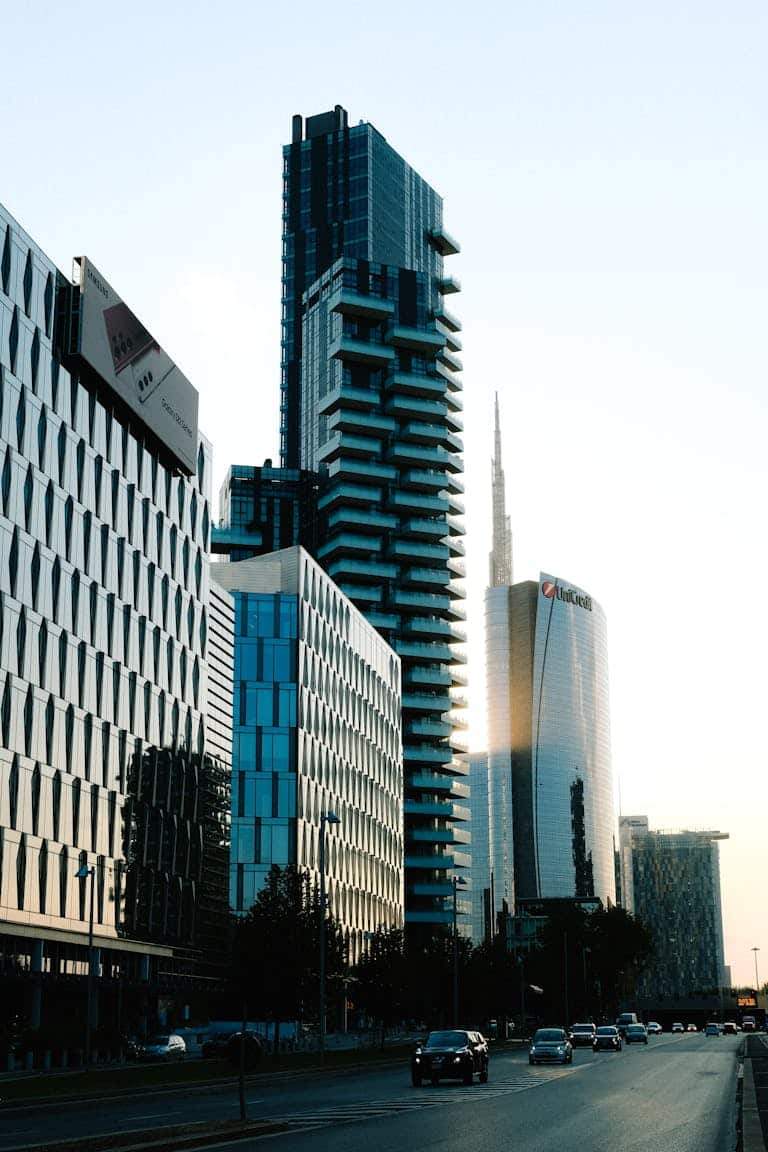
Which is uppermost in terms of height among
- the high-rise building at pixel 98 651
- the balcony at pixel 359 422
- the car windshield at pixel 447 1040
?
the balcony at pixel 359 422

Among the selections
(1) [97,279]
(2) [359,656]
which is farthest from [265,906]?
(2) [359,656]

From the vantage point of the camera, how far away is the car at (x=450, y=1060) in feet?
153

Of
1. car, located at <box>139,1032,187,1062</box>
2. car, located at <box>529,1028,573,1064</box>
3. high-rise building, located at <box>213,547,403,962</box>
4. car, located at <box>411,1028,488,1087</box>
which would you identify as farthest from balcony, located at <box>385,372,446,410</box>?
car, located at <box>411,1028,488,1087</box>

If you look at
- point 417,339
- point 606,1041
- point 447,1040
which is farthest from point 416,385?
point 447,1040

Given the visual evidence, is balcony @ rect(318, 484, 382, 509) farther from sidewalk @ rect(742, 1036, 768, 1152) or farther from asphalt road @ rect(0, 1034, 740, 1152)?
asphalt road @ rect(0, 1034, 740, 1152)

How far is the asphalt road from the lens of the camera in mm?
24562

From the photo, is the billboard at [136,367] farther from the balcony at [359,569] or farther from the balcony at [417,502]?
the balcony at [417,502]

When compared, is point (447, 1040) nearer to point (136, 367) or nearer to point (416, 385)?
point (136, 367)

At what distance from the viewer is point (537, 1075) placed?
52250mm

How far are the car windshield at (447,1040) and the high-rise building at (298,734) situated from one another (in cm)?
5210

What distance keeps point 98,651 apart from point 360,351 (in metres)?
114

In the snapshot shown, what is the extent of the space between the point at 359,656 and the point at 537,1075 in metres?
78.7

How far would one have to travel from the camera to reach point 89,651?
2982 inches

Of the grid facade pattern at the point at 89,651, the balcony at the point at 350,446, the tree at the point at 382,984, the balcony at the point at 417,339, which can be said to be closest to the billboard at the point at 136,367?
the grid facade pattern at the point at 89,651
